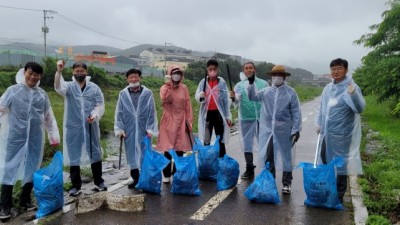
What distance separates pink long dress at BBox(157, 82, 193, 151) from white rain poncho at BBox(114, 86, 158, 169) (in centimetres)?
27

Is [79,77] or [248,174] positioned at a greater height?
[79,77]

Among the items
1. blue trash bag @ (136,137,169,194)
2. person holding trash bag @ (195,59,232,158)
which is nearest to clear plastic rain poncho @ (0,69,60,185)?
blue trash bag @ (136,137,169,194)

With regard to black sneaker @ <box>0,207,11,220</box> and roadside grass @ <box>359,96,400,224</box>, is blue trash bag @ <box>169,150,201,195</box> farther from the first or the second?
roadside grass @ <box>359,96,400,224</box>

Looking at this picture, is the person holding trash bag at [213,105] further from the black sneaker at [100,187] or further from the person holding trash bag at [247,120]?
the black sneaker at [100,187]

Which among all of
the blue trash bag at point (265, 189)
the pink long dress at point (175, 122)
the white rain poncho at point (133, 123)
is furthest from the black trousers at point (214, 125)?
the blue trash bag at point (265, 189)

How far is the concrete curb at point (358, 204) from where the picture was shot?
4695 mm

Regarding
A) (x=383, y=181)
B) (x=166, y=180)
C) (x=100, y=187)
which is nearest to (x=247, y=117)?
(x=166, y=180)

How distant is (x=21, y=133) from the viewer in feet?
15.6

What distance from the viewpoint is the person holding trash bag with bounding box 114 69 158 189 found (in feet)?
19.2

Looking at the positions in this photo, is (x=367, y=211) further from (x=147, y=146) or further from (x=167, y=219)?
(x=147, y=146)

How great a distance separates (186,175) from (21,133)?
2102mm

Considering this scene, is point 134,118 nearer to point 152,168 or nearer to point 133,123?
point 133,123

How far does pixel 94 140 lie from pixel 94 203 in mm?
996

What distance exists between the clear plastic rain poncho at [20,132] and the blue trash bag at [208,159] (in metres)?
2.31
